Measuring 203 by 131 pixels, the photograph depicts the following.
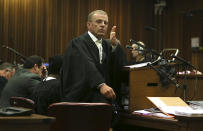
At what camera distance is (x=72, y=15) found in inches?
314

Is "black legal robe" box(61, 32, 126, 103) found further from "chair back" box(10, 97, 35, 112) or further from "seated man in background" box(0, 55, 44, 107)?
"seated man in background" box(0, 55, 44, 107)

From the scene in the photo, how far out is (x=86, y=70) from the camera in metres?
2.72

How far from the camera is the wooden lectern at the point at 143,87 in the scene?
2.63 m

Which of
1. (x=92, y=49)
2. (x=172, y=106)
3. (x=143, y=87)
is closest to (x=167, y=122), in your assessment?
(x=172, y=106)

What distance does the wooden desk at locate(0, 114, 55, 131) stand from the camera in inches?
56.6

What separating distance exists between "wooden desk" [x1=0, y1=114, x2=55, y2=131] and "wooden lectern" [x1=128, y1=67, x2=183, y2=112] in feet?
3.95

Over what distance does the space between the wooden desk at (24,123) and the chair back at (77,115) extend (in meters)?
0.66

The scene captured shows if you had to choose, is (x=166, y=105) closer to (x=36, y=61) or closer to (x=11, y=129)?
(x=11, y=129)

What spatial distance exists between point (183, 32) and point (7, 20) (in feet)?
15.2

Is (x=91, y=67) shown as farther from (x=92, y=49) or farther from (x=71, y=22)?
(x=71, y=22)

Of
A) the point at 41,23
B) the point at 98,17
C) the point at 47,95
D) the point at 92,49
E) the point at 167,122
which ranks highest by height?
the point at 41,23

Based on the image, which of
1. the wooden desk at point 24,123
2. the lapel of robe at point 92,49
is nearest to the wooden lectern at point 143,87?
the lapel of robe at point 92,49

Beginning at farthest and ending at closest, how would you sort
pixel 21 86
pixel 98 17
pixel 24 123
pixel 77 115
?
pixel 21 86 < pixel 98 17 < pixel 77 115 < pixel 24 123

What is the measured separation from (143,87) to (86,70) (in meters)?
0.46
